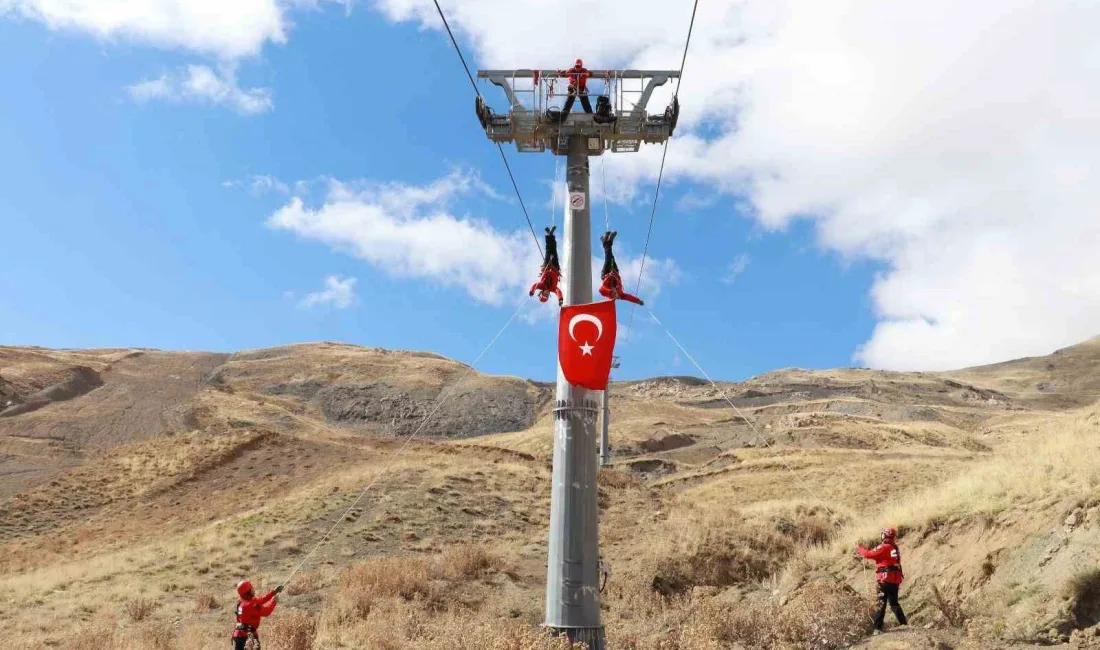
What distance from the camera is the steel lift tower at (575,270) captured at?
34.6ft

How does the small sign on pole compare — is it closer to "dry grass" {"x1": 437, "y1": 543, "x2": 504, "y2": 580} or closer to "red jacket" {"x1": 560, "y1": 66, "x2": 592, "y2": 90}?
"red jacket" {"x1": 560, "y1": 66, "x2": 592, "y2": 90}

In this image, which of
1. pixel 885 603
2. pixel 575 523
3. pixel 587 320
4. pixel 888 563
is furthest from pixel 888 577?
pixel 587 320

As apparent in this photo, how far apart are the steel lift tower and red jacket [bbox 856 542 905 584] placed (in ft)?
15.4

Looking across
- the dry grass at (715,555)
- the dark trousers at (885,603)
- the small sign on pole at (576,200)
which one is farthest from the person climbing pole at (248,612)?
the dark trousers at (885,603)

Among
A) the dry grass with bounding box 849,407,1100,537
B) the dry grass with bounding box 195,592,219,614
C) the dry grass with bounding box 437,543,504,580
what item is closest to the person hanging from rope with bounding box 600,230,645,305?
the dry grass with bounding box 849,407,1100,537

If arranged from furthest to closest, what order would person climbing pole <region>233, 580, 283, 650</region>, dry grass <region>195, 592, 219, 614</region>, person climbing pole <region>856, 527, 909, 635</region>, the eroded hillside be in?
1. dry grass <region>195, 592, 219, 614</region>
2. the eroded hillside
3. person climbing pole <region>856, 527, 909, 635</region>
4. person climbing pole <region>233, 580, 283, 650</region>

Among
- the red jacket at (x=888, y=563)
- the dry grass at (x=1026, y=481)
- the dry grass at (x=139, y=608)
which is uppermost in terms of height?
the dry grass at (x=1026, y=481)

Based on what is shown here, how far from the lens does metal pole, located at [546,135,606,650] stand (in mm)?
10469

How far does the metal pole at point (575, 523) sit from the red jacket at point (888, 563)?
4.68 metres

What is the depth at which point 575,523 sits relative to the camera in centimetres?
1064

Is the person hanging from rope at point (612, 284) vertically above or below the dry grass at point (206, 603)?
above

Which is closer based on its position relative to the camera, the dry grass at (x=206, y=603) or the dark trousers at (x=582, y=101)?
the dark trousers at (x=582, y=101)

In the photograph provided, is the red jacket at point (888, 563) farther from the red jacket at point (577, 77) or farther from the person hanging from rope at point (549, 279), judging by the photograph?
the red jacket at point (577, 77)

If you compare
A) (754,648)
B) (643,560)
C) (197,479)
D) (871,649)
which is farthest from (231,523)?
(871,649)
